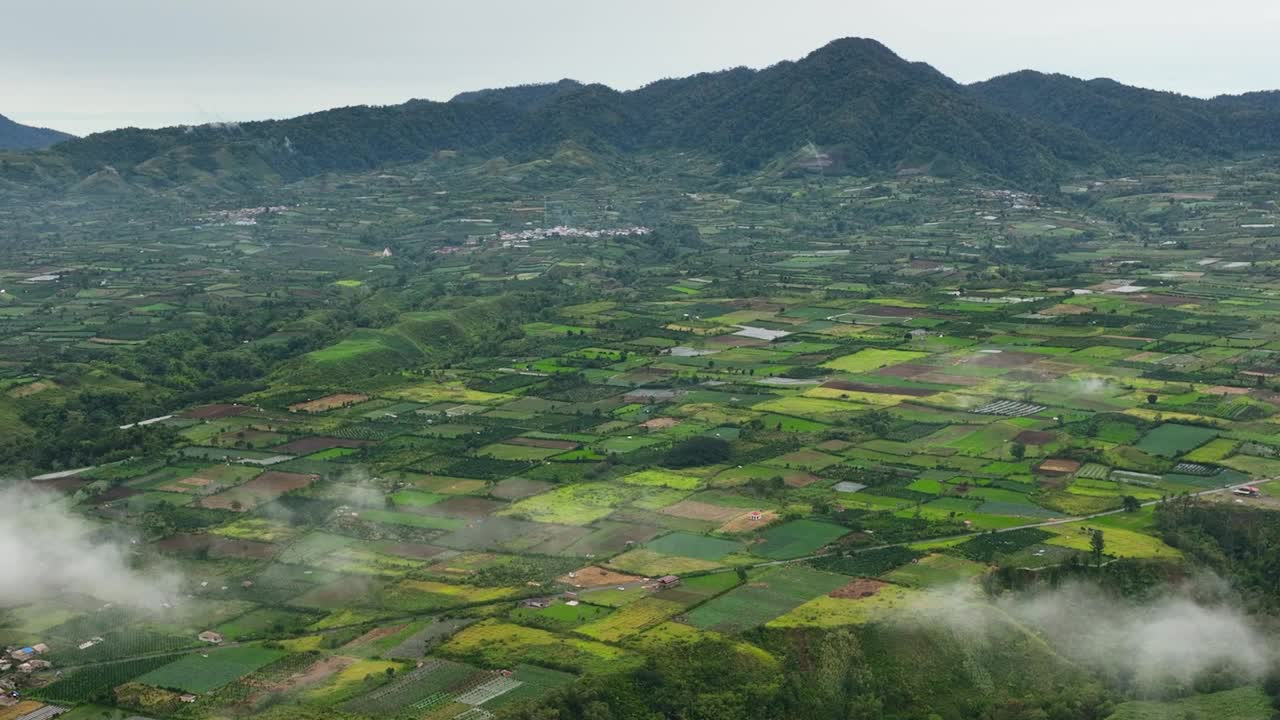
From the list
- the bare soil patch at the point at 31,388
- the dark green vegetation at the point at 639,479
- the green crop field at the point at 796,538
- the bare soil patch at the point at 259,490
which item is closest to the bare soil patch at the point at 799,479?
the dark green vegetation at the point at 639,479

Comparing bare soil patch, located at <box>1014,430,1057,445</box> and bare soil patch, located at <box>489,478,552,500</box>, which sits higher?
bare soil patch, located at <box>1014,430,1057,445</box>

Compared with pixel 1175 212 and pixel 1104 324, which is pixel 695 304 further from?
pixel 1175 212

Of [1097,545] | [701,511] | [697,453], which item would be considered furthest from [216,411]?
[1097,545]

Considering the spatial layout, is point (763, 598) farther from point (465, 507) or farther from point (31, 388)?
point (31, 388)

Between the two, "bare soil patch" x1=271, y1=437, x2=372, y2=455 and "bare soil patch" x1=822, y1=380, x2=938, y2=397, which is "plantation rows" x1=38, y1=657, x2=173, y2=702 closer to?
"bare soil patch" x1=271, y1=437, x2=372, y2=455

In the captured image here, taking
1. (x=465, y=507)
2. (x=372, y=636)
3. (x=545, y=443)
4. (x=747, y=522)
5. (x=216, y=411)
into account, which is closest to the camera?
(x=372, y=636)

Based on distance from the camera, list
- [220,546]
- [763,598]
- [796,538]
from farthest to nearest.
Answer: [220,546]
[796,538]
[763,598]

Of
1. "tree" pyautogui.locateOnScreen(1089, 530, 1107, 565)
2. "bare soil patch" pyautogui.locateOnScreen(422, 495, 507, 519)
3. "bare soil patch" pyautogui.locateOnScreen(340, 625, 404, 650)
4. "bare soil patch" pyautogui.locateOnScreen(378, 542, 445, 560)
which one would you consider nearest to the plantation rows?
"bare soil patch" pyautogui.locateOnScreen(340, 625, 404, 650)

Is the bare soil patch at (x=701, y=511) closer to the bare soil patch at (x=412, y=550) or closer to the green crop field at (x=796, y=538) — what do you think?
the green crop field at (x=796, y=538)
